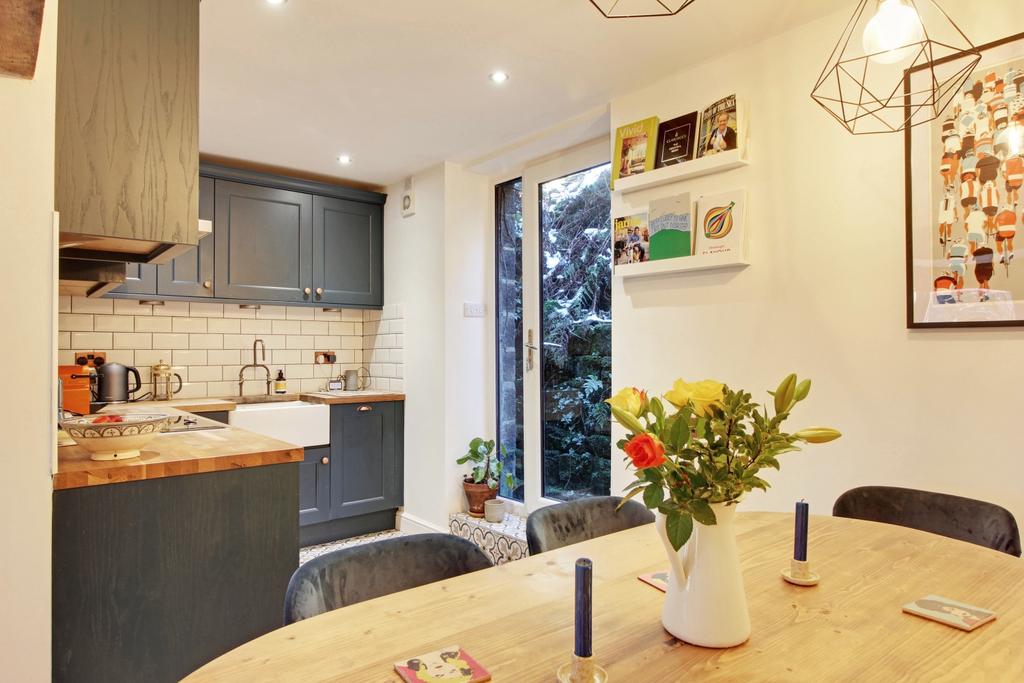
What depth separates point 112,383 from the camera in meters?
3.33

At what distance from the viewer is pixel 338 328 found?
4.49 m

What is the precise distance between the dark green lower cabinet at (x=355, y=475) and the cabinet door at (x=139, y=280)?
1247 mm

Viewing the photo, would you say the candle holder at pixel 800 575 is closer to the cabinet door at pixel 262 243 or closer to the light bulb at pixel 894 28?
the light bulb at pixel 894 28

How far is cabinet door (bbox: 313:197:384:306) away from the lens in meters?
4.11

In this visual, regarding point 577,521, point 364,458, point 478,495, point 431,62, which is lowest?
point 478,495

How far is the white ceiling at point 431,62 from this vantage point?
7.06 feet

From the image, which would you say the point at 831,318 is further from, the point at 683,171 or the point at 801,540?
the point at 801,540

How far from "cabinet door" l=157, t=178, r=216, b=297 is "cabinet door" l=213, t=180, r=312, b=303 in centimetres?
4

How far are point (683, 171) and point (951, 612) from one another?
185 centimetres

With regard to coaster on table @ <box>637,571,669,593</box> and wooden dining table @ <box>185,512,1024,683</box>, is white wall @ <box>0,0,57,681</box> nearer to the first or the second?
wooden dining table @ <box>185,512,1024,683</box>

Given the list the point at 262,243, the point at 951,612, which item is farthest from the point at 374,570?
the point at 262,243

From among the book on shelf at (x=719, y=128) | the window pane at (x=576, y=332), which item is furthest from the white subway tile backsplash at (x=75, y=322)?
the book on shelf at (x=719, y=128)

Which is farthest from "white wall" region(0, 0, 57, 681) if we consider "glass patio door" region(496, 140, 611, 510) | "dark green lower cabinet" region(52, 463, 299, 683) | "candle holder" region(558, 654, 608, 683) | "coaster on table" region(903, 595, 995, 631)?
"glass patio door" region(496, 140, 611, 510)

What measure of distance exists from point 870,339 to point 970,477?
0.50 m
